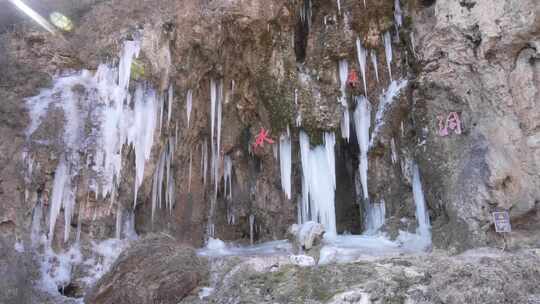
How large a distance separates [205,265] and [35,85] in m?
5.90

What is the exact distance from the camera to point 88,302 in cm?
722

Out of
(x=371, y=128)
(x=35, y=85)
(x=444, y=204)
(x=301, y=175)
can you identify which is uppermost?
(x=35, y=85)

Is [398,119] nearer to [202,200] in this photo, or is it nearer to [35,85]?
[202,200]

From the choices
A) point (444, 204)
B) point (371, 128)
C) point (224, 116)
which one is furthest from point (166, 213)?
point (444, 204)

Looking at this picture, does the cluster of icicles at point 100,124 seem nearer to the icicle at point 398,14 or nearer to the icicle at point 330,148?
the icicle at point 330,148

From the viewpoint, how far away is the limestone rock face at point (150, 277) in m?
6.93

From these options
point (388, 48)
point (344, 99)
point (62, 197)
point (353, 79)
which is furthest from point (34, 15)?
point (388, 48)

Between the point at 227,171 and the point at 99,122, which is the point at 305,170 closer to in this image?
the point at 227,171

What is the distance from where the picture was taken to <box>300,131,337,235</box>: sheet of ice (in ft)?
37.4

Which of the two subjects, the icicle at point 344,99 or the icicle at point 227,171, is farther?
the icicle at point 227,171

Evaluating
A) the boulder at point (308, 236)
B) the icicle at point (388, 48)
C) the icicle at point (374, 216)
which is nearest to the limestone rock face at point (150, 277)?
the boulder at point (308, 236)

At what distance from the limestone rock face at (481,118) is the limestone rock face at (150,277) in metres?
5.48

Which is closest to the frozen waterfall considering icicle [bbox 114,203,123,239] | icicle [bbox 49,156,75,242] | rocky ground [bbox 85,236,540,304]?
icicle [bbox 49,156,75,242]

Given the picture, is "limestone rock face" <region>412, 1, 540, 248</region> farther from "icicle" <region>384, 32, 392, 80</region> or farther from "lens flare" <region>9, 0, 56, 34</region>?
"lens flare" <region>9, 0, 56, 34</region>
